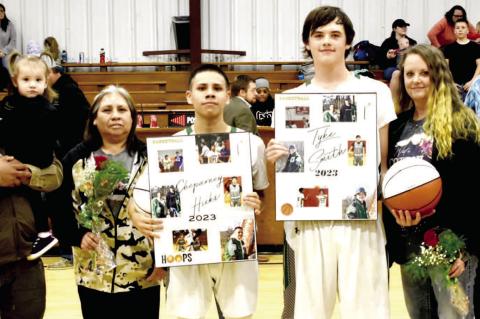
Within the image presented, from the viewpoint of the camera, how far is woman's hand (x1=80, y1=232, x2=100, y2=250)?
2775 millimetres

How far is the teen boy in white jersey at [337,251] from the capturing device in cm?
258

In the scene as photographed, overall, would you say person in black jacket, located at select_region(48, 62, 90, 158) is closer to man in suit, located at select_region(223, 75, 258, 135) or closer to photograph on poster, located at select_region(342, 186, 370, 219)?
man in suit, located at select_region(223, 75, 258, 135)

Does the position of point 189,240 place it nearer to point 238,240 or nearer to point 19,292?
point 238,240

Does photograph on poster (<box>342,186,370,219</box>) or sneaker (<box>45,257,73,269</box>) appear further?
sneaker (<box>45,257,73,269</box>)

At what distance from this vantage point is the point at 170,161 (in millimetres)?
2629

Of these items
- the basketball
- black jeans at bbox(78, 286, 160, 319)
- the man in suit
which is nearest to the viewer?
the basketball

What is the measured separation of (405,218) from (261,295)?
2.37 metres

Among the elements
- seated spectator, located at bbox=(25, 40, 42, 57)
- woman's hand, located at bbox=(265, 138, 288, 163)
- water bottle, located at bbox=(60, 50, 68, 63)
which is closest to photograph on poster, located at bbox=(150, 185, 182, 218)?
woman's hand, located at bbox=(265, 138, 288, 163)

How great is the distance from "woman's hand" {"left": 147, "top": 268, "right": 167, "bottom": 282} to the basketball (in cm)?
98

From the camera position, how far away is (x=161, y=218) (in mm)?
2623

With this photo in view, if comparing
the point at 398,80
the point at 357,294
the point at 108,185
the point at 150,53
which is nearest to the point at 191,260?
the point at 108,185

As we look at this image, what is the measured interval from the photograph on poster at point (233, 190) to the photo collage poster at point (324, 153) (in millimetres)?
161

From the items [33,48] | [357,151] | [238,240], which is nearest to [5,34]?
[33,48]

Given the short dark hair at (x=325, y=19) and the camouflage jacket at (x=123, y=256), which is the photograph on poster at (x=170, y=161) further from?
the short dark hair at (x=325, y=19)
